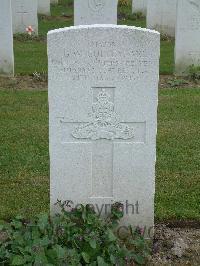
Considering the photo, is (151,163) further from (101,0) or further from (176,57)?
(101,0)

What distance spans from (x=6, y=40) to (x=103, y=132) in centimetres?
577

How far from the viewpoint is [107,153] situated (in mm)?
3947

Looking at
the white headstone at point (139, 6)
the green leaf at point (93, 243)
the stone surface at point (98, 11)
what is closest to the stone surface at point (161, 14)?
the white headstone at point (139, 6)

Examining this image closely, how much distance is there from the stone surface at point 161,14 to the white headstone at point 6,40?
5580 mm

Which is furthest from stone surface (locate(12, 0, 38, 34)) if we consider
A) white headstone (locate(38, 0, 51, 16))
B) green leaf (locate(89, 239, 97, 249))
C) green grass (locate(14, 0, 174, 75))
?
green leaf (locate(89, 239, 97, 249))

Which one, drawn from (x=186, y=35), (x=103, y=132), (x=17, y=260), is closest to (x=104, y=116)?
(x=103, y=132)

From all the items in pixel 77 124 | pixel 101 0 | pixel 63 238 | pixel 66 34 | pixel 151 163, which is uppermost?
pixel 101 0

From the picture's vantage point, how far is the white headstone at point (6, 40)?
29.4ft

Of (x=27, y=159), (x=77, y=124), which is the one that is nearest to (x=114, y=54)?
(x=77, y=124)

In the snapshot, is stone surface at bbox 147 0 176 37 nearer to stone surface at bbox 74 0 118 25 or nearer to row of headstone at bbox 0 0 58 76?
row of headstone at bbox 0 0 58 76

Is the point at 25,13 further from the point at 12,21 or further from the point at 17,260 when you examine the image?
the point at 17,260

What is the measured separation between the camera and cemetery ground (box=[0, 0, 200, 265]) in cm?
462

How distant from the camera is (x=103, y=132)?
3875mm

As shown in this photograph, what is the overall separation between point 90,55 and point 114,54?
0.54ft
